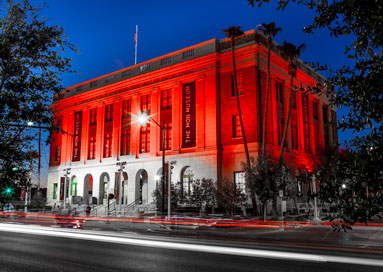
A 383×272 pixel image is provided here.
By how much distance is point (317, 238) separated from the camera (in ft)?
64.8

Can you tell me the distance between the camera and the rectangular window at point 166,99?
1764 inches

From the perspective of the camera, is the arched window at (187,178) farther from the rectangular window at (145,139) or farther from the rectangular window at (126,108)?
the rectangular window at (126,108)

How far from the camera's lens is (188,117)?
4128 centimetres

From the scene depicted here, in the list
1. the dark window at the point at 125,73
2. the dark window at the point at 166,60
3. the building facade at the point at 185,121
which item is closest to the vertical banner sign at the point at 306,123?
the building facade at the point at 185,121

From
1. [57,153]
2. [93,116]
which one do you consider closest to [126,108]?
[93,116]

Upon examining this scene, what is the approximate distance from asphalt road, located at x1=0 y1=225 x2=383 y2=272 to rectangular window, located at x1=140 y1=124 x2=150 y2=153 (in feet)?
105

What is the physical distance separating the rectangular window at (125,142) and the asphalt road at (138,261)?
34445 mm

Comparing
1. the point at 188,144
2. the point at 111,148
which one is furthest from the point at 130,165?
the point at 188,144

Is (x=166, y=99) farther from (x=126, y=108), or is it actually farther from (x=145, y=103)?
(x=126, y=108)

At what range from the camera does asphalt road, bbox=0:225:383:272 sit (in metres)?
9.59

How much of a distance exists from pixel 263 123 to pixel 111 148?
905 inches

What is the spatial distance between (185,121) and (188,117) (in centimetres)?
60

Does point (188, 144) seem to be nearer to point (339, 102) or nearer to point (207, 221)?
point (207, 221)

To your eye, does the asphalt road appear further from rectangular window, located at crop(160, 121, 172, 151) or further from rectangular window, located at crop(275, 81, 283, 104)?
rectangular window, located at crop(275, 81, 283, 104)
